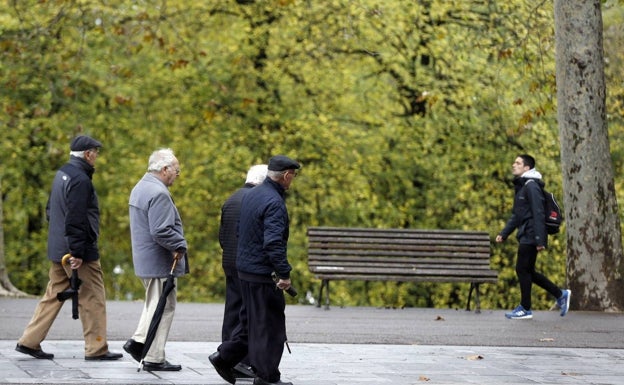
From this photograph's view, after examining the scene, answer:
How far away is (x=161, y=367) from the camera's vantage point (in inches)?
388

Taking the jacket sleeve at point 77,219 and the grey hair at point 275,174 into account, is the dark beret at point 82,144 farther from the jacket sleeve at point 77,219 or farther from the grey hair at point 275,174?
the grey hair at point 275,174

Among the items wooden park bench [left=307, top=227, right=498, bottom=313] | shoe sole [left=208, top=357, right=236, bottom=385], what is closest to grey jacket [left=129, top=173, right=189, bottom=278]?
shoe sole [left=208, top=357, right=236, bottom=385]

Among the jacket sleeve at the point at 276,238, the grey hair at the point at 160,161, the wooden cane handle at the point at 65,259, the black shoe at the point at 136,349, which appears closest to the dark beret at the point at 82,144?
the grey hair at the point at 160,161

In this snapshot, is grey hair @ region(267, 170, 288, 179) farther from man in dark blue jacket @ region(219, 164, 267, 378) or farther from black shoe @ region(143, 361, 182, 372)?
black shoe @ region(143, 361, 182, 372)

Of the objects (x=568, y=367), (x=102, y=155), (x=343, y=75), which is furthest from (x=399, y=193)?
(x=568, y=367)

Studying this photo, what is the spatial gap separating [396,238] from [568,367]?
6.76m

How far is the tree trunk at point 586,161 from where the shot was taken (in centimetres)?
1695

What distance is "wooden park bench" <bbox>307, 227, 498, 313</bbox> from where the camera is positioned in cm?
1689

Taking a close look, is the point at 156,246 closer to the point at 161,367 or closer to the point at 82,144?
the point at 161,367

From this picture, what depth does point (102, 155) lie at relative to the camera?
89.9 ft

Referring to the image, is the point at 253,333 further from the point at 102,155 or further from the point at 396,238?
the point at 102,155

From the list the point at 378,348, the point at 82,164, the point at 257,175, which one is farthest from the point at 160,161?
the point at 378,348

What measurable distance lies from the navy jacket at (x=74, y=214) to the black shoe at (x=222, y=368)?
1605mm

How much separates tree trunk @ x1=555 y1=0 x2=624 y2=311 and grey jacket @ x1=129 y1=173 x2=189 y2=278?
27.4ft
